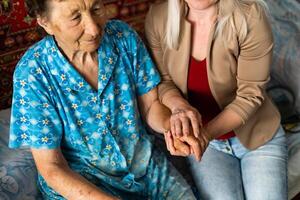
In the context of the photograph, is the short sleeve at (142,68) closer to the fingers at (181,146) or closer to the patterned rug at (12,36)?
the fingers at (181,146)

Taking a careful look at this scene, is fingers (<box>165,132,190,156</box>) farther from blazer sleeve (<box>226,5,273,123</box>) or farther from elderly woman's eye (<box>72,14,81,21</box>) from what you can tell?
elderly woman's eye (<box>72,14,81,21</box>)

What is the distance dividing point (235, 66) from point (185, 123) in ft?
1.00

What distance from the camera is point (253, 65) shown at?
56.7 inches

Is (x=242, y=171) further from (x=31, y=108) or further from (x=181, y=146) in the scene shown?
(x=31, y=108)

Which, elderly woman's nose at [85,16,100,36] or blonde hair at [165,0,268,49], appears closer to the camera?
elderly woman's nose at [85,16,100,36]

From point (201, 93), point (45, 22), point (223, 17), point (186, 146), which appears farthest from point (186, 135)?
point (45, 22)

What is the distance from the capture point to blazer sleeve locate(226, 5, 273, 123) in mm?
1395

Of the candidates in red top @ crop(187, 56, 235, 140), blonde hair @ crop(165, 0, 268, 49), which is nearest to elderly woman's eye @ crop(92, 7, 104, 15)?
blonde hair @ crop(165, 0, 268, 49)

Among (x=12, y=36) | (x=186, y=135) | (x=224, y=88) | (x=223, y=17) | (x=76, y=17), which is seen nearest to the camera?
(x=76, y=17)

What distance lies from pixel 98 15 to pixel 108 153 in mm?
439

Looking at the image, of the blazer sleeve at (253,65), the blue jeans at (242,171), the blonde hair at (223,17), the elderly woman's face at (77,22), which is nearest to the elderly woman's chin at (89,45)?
the elderly woman's face at (77,22)

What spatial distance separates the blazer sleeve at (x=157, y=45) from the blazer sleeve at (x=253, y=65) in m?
0.22

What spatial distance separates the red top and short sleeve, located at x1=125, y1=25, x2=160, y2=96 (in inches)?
4.8

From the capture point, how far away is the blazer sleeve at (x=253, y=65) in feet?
4.58
